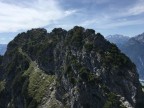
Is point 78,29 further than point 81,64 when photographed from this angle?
Yes

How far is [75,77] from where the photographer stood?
126 meters

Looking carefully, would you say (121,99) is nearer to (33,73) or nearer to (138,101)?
(138,101)

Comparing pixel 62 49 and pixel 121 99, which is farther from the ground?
pixel 62 49

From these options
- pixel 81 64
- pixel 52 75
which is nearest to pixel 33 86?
pixel 52 75

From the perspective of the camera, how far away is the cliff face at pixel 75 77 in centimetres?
11644

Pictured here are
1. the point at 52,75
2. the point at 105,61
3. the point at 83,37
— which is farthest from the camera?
the point at 52,75

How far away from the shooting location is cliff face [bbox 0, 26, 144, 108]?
116438 mm

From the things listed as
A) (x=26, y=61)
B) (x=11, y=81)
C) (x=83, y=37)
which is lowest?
(x=11, y=81)

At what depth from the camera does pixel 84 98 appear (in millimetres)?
117250

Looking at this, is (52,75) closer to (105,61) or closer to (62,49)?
(62,49)

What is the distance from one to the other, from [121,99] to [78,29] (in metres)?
53.1

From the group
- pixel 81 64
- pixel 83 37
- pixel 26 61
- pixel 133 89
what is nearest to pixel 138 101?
pixel 133 89

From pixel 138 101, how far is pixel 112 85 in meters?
11.8

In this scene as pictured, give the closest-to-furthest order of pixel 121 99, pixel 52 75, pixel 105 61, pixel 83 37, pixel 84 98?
pixel 121 99, pixel 84 98, pixel 105 61, pixel 83 37, pixel 52 75
